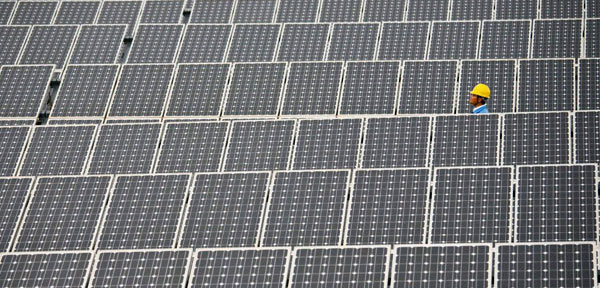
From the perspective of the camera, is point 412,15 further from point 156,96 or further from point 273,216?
point 273,216

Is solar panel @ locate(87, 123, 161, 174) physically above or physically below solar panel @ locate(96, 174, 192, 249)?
above

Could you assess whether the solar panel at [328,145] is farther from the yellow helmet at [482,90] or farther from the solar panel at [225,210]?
the yellow helmet at [482,90]

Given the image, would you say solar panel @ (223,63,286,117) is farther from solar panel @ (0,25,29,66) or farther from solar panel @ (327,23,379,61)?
solar panel @ (0,25,29,66)

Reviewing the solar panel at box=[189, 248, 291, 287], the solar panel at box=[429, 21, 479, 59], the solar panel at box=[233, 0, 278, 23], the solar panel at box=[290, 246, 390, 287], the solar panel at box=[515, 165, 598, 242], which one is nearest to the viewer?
the solar panel at box=[290, 246, 390, 287]

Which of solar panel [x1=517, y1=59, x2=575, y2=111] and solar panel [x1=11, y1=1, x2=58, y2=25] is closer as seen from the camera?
solar panel [x1=517, y1=59, x2=575, y2=111]

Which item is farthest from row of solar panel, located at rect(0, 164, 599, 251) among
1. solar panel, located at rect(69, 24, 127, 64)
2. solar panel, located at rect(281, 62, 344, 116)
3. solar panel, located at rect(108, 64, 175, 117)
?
solar panel, located at rect(69, 24, 127, 64)

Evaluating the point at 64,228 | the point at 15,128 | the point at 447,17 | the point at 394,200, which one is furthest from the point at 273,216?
the point at 447,17

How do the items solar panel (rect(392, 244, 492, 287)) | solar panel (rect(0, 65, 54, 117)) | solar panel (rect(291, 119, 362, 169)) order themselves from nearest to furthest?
solar panel (rect(392, 244, 492, 287)), solar panel (rect(291, 119, 362, 169)), solar panel (rect(0, 65, 54, 117))
